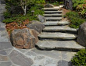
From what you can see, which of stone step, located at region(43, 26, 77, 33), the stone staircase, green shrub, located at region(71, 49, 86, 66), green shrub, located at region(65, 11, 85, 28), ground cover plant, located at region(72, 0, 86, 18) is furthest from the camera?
ground cover plant, located at region(72, 0, 86, 18)

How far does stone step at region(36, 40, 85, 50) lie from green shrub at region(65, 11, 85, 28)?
107cm

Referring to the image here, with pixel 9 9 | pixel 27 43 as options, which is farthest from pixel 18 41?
pixel 9 9

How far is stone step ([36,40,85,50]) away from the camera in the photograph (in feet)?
17.6

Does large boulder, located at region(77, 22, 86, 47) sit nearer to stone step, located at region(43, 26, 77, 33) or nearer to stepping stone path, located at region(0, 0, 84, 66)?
stepping stone path, located at region(0, 0, 84, 66)

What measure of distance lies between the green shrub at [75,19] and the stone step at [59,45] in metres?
1.07

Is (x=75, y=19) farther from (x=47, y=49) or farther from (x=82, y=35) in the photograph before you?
(x=47, y=49)

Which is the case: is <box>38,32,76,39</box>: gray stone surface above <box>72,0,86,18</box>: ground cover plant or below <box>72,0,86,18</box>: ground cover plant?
below

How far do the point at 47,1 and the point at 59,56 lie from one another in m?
5.98

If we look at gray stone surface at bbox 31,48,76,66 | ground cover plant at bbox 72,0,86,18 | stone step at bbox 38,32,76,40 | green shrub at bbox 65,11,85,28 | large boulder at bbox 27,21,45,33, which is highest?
ground cover plant at bbox 72,0,86,18

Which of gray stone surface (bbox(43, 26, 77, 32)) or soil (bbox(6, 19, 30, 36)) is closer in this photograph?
gray stone surface (bbox(43, 26, 77, 32))

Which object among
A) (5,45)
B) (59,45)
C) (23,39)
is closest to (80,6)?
(59,45)

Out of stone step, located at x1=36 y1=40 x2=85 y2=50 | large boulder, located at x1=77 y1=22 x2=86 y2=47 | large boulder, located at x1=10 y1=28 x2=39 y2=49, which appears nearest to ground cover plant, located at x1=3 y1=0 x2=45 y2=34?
large boulder, located at x1=10 y1=28 x2=39 y2=49

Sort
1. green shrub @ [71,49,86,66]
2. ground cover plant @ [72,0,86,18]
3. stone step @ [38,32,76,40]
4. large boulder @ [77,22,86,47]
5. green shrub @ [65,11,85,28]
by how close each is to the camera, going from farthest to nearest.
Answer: ground cover plant @ [72,0,86,18] → green shrub @ [65,11,85,28] → stone step @ [38,32,76,40] → large boulder @ [77,22,86,47] → green shrub @ [71,49,86,66]

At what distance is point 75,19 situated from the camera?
677 centimetres
